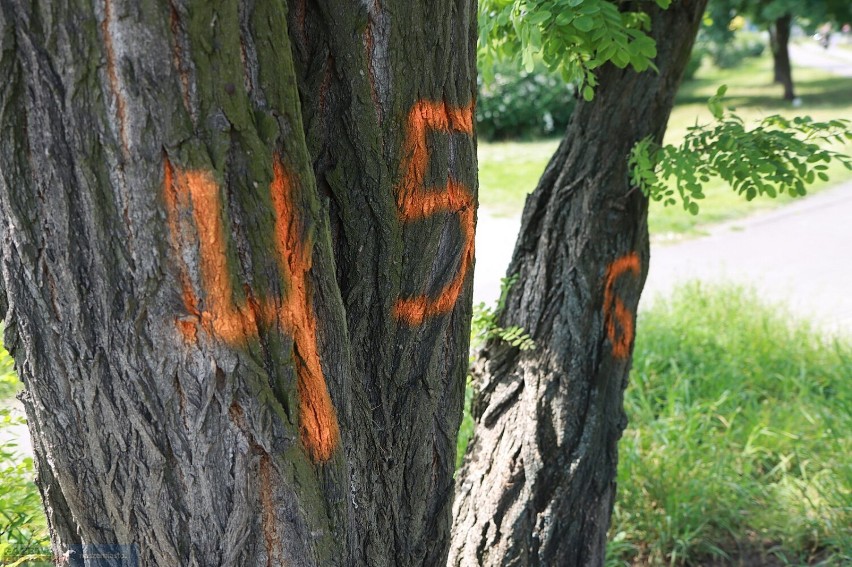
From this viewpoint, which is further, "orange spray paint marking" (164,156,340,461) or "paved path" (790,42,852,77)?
"paved path" (790,42,852,77)

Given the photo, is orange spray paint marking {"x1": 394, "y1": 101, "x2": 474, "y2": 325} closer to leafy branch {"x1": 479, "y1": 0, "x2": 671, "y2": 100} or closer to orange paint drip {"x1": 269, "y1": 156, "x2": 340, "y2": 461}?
orange paint drip {"x1": 269, "y1": 156, "x2": 340, "y2": 461}

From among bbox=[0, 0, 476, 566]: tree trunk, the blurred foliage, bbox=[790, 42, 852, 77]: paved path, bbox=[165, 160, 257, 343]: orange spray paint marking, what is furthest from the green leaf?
bbox=[790, 42, 852, 77]: paved path

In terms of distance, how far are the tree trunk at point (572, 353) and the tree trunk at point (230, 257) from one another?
95cm

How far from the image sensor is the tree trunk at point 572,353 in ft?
9.14

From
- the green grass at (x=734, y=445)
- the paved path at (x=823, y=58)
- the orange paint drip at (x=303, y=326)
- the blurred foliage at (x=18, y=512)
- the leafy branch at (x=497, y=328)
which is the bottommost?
the green grass at (x=734, y=445)

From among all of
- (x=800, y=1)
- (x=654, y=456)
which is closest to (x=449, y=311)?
(x=654, y=456)

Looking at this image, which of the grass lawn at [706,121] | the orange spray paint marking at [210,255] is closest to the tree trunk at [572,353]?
the grass lawn at [706,121]

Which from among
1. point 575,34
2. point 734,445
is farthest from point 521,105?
point 575,34

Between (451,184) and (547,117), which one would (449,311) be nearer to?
(451,184)

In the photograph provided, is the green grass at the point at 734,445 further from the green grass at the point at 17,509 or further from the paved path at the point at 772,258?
the green grass at the point at 17,509

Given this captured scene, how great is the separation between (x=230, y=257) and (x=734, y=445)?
3.72 metres

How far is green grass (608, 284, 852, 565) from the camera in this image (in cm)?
379

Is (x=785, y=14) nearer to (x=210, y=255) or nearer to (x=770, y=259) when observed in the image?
(x=770, y=259)

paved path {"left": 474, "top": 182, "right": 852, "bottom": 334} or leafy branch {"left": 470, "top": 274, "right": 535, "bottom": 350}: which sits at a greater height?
leafy branch {"left": 470, "top": 274, "right": 535, "bottom": 350}
